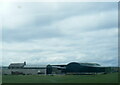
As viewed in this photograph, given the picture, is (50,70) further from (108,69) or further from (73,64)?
(108,69)

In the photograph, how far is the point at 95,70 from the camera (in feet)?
214

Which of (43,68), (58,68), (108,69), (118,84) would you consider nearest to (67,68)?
(58,68)

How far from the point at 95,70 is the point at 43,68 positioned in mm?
14129

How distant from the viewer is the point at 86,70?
208 feet

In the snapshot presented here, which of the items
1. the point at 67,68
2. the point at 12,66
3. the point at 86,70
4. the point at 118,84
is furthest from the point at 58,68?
the point at 118,84

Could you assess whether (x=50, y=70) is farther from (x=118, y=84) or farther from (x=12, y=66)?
(x=118, y=84)

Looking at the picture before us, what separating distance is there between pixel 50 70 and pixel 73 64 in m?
6.43

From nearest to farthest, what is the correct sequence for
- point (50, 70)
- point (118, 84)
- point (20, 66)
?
point (118, 84), point (50, 70), point (20, 66)

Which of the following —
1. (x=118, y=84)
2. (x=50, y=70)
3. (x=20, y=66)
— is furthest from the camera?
(x=20, y=66)

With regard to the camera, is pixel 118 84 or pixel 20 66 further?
pixel 20 66

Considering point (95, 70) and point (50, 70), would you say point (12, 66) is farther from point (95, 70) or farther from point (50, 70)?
point (95, 70)

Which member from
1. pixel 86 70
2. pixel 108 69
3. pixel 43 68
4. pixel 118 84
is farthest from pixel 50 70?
pixel 118 84

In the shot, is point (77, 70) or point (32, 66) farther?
point (32, 66)

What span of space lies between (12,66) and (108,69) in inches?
1006
